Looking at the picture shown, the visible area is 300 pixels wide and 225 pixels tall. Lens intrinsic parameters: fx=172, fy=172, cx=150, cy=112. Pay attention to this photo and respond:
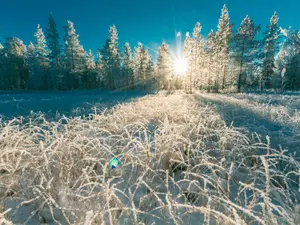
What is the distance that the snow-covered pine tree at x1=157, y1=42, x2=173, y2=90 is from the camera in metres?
37.8

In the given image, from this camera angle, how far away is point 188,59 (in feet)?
103

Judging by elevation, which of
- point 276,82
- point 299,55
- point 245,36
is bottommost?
point 276,82

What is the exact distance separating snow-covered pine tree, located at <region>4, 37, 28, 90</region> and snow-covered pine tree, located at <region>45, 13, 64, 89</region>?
8.77 metres

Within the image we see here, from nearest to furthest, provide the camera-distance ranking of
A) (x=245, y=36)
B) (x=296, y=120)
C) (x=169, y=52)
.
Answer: (x=296, y=120)
(x=245, y=36)
(x=169, y=52)

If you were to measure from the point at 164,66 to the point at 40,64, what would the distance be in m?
24.7

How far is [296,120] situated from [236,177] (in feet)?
11.0

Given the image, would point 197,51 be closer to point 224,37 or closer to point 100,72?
point 224,37

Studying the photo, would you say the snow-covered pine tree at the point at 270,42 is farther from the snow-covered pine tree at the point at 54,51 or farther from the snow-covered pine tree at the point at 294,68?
the snow-covered pine tree at the point at 54,51

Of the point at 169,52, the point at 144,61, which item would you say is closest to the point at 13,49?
the point at 144,61

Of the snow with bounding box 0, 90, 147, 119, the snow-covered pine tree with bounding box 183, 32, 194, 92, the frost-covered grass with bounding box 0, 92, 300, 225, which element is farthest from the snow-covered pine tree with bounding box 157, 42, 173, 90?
the frost-covered grass with bounding box 0, 92, 300, 225

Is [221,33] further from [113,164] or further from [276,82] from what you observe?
[113,164]

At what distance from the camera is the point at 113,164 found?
2000mm

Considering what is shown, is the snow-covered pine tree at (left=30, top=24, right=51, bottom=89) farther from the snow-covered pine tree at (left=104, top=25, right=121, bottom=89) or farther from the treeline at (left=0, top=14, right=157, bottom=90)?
the snow-covered pine tree at (left=104, top=25, right=121, bottom=89)

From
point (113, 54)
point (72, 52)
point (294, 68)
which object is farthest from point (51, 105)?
point (294, 68)
